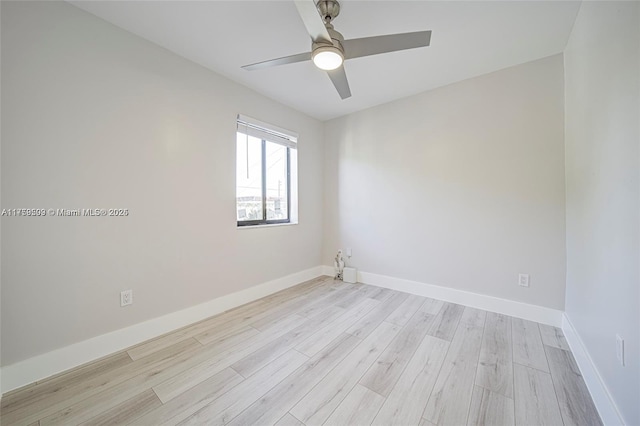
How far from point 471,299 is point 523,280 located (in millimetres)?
503

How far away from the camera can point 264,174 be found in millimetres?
2984

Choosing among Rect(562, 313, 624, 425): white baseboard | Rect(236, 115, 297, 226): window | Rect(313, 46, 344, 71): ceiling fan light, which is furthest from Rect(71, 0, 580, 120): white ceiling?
Rect(562, 313, 624, 425): white baseboard

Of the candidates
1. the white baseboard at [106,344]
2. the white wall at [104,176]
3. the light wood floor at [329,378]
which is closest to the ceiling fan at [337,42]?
the white wall at [104,176]

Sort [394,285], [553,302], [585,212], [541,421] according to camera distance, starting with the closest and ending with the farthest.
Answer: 1. [541,421]
2. [585,212]
3. [553,302]
4. [394,285]

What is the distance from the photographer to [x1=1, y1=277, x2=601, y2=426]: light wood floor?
1.22 m

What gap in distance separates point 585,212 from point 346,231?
2.39m

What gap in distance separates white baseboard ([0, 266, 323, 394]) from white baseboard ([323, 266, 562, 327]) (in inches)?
65.0

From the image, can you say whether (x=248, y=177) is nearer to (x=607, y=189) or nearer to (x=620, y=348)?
(x=607, y=189)

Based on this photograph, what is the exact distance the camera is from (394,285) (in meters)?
3.02

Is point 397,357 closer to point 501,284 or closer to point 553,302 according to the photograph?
point 501,284

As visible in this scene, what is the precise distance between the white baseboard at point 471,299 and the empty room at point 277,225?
0.7 inches

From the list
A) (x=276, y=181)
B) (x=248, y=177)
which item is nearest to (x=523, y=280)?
(x=276, y=181)

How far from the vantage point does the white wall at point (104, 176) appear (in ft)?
4.61

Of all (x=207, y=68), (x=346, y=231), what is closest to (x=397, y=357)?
(x=346, y=231)
